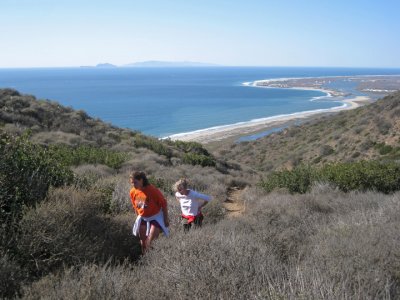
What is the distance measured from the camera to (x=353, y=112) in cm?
4266

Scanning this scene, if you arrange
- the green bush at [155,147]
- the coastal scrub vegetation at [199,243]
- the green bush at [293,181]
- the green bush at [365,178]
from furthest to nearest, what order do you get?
1. the green bush at [155,147]
2. the green bush at [293,181]
3. the green bush at [365,178]
4. the coastal scrub vegetation at [199,243]

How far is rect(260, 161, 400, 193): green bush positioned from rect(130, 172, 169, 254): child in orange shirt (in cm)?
598

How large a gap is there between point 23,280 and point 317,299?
2727mm

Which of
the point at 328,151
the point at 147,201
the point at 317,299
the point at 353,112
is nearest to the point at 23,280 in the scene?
the point at 147,201

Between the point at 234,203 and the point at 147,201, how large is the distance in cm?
601

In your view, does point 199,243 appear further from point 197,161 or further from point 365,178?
Answer: point 197,161

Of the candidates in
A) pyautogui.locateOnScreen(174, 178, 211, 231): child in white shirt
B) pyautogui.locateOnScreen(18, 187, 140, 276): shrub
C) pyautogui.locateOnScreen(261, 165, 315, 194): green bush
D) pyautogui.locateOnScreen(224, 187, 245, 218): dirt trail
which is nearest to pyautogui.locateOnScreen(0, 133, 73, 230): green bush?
pyautogui.locateOnScreen(18, 187, 140, 276): shrub

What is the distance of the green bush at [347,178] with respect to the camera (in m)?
11.0

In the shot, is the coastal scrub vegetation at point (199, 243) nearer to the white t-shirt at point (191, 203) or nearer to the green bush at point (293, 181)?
the green bush at point (293, 181)

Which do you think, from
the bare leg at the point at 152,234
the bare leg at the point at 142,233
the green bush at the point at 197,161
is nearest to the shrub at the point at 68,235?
the bare leg at the point at 142,233

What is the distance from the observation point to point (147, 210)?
19.6 feet

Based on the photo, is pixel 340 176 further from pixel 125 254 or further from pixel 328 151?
pixel 328 151

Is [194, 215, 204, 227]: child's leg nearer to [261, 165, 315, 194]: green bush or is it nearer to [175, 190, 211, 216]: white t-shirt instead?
[175, 190, 211, 216]: white t-shirt

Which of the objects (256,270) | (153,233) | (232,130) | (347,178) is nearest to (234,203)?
(347,178)
